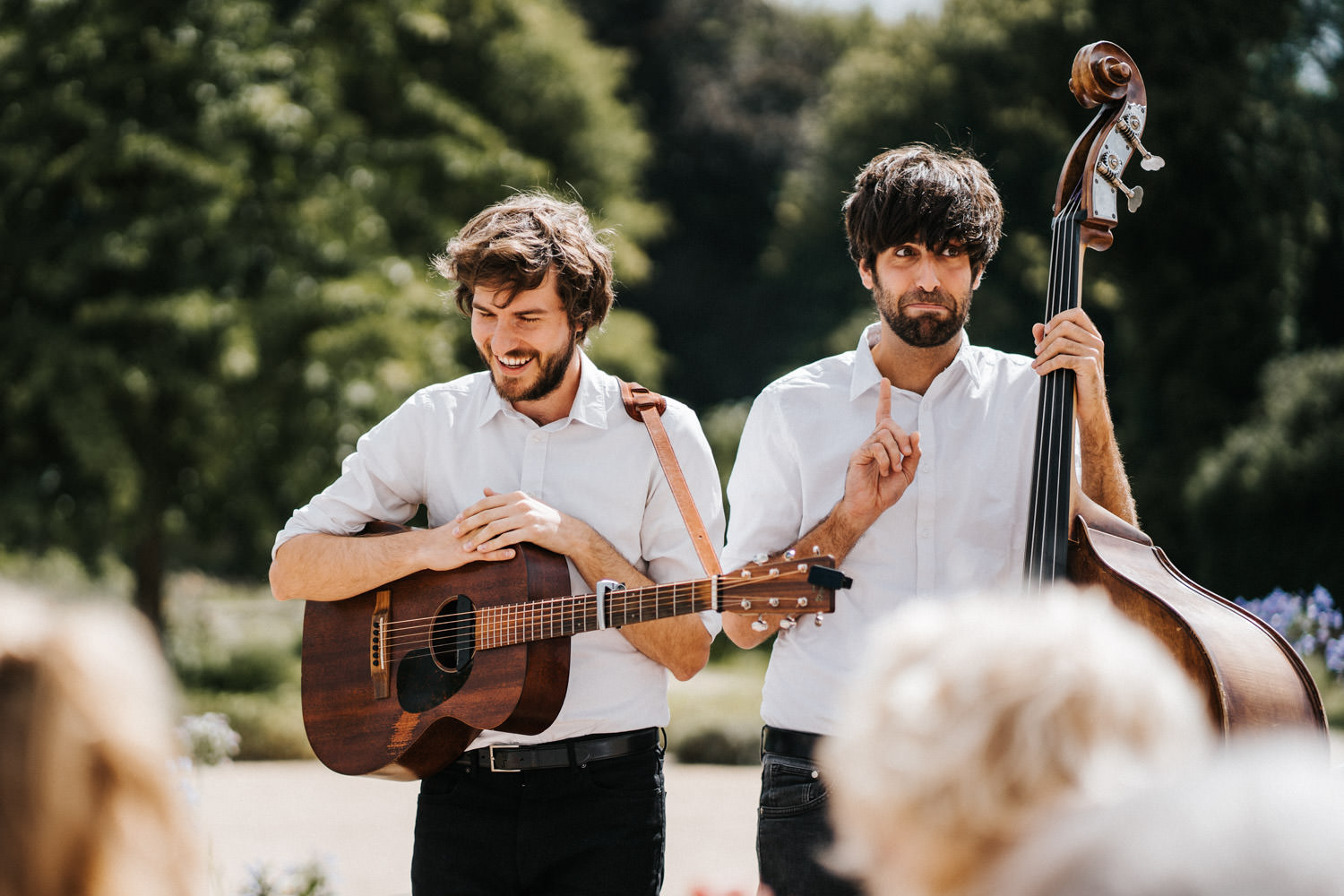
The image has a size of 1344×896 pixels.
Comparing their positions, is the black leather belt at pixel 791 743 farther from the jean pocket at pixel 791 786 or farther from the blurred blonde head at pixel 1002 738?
the blurred blonde head at pixel 1002 738

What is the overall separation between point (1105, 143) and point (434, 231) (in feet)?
37.3

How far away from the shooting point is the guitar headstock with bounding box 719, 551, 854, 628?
2719mm

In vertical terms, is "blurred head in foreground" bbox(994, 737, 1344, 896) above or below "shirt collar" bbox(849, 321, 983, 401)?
below

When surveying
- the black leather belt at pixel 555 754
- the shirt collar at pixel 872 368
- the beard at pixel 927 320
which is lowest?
the black leather belt at pixel 555 754

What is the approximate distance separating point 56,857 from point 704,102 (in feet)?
80.9

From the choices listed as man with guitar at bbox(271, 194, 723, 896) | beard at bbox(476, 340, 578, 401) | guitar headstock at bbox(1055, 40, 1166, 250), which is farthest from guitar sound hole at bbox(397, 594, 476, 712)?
guitar headstock at bbox(1055, 40, 1166, 250)

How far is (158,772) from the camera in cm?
126

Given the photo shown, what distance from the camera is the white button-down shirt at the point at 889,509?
2.91 m

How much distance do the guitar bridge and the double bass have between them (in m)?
1.53

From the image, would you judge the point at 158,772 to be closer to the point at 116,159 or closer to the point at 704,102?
the point at 116,159

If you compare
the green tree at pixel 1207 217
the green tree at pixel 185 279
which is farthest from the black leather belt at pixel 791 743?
the green tree at pixel 1207 217

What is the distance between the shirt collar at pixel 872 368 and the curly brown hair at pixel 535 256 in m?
0.64

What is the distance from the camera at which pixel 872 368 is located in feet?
10.2

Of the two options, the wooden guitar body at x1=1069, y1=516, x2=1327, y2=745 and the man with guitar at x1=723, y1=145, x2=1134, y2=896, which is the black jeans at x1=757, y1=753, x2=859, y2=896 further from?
the wooden guitar body at x1=1069, y1=516, x2=1327, y2=745
